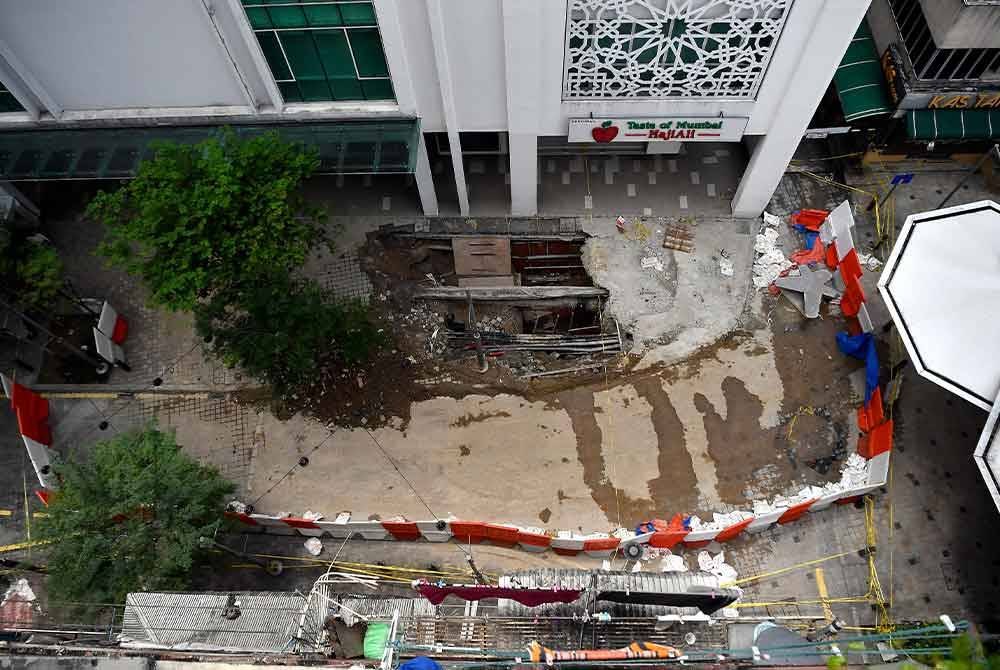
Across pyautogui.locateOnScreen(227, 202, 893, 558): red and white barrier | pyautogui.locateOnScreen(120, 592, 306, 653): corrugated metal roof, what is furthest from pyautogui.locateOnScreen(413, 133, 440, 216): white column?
pyautogui.locateOnScreen(120, 592, 306, 653): corrugated metal roof

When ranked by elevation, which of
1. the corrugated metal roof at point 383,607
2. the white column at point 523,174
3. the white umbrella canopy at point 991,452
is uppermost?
the white column at point 523,174

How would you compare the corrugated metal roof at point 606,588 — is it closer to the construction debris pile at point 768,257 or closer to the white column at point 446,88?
the construction debris pile at point 768,257

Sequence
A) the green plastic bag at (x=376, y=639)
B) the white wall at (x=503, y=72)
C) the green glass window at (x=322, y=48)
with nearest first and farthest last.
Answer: the green plastic bag at (x=376, y=639), the white wall at (x=503, y=72), the green glass window at (x=322, y=48)

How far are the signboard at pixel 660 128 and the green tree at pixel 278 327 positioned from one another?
454 inches

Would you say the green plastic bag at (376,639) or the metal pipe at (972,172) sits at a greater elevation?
the metal pipe at (972,172)

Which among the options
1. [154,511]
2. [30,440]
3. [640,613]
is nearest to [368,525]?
[154,511]

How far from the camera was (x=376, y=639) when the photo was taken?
17.1 metres

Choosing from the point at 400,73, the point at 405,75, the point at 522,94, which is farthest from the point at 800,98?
the point at 400,73

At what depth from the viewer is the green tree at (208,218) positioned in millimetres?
22234

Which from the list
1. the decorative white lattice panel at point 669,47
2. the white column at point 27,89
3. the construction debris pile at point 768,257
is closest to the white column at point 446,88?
the decorative white lattice panel at point 669,47

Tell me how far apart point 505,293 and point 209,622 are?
712 inches

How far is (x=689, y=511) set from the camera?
26.0 metres

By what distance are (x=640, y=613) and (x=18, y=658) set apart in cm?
1300

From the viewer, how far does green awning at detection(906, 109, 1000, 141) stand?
3005cm
